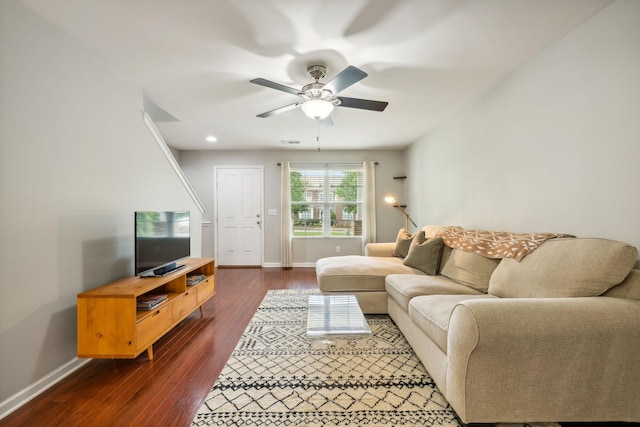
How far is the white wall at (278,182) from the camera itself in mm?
5445

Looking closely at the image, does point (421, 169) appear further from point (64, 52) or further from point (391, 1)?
point (64, 52)

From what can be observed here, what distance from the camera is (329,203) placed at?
5551 mm

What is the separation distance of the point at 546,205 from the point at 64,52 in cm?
376

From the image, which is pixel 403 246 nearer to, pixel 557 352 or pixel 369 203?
pixel 369 203

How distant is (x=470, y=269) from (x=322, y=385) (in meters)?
1.59

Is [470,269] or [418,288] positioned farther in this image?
[470,269]

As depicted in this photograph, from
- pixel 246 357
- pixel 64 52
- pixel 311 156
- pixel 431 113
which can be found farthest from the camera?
pixel 311 156

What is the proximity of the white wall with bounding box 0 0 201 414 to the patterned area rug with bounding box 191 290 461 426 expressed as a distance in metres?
1.16

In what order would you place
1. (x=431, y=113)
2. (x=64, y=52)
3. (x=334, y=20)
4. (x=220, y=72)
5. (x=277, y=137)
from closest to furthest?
(x=334, y=20) → (x=64, y=52) → (x=220, y=72) → (x=431, y=113) → (x=277, y=137)

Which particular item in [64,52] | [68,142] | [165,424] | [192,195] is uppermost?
[64,52]

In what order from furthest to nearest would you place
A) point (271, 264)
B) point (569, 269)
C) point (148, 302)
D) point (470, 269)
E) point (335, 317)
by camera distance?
point (271, 264)
point (470, 269)
point (335, 317)
point (148, 302)
point (569, 269)

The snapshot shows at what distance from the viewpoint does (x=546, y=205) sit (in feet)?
7.02

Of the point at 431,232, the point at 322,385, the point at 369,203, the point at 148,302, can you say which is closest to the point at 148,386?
the point at 148,302

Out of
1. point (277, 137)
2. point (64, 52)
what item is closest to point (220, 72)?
point (64, 52)
